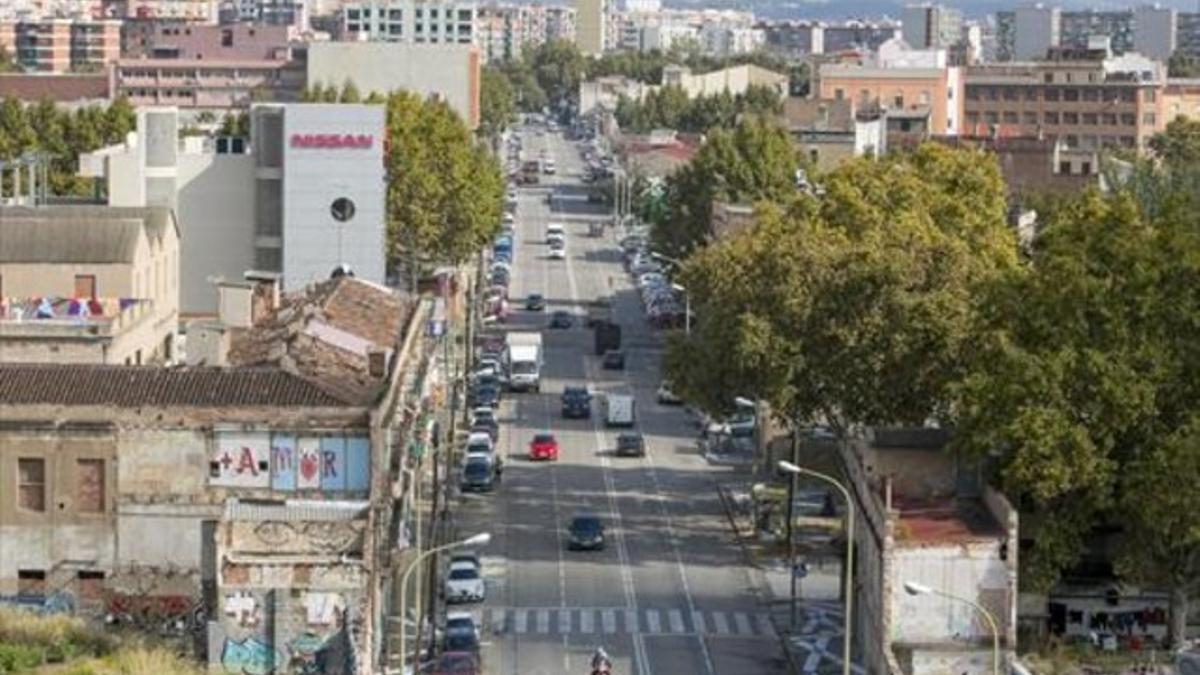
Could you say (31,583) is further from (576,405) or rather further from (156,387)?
(576,405)

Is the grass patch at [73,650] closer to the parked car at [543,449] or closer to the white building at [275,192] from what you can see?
the parked car at [543,449]

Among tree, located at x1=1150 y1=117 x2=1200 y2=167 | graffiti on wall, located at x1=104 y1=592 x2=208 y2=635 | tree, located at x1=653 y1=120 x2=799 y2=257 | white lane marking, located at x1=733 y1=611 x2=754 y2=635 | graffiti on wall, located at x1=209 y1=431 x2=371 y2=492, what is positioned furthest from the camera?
tree, located at x1=1150 y1=117 x2=1200 y2=167

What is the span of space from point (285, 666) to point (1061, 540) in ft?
54.9

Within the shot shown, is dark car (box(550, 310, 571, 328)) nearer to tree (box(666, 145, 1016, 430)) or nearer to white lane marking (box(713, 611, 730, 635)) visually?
tree (box(666, 145, 1016, 430))

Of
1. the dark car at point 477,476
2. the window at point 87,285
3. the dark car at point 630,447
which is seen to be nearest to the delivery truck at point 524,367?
the dark car at point 630,447

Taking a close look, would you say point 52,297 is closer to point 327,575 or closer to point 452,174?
point 327,575

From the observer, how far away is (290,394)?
61.1 meters

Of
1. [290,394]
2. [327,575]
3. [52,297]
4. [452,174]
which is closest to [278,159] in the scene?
[452,174]

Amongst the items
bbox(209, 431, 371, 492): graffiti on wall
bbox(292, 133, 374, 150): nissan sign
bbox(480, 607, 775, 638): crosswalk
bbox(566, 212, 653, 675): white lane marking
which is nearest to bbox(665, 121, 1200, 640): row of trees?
bbox(566, 212, 653, 675): white lane marking

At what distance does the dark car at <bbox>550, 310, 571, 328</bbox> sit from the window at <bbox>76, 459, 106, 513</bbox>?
67696 mm

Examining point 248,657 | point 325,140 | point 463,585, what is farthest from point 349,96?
point 248,657

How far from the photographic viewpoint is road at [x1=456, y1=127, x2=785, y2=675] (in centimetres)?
6309

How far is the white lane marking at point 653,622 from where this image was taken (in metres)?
65.1

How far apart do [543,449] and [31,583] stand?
3194cm
